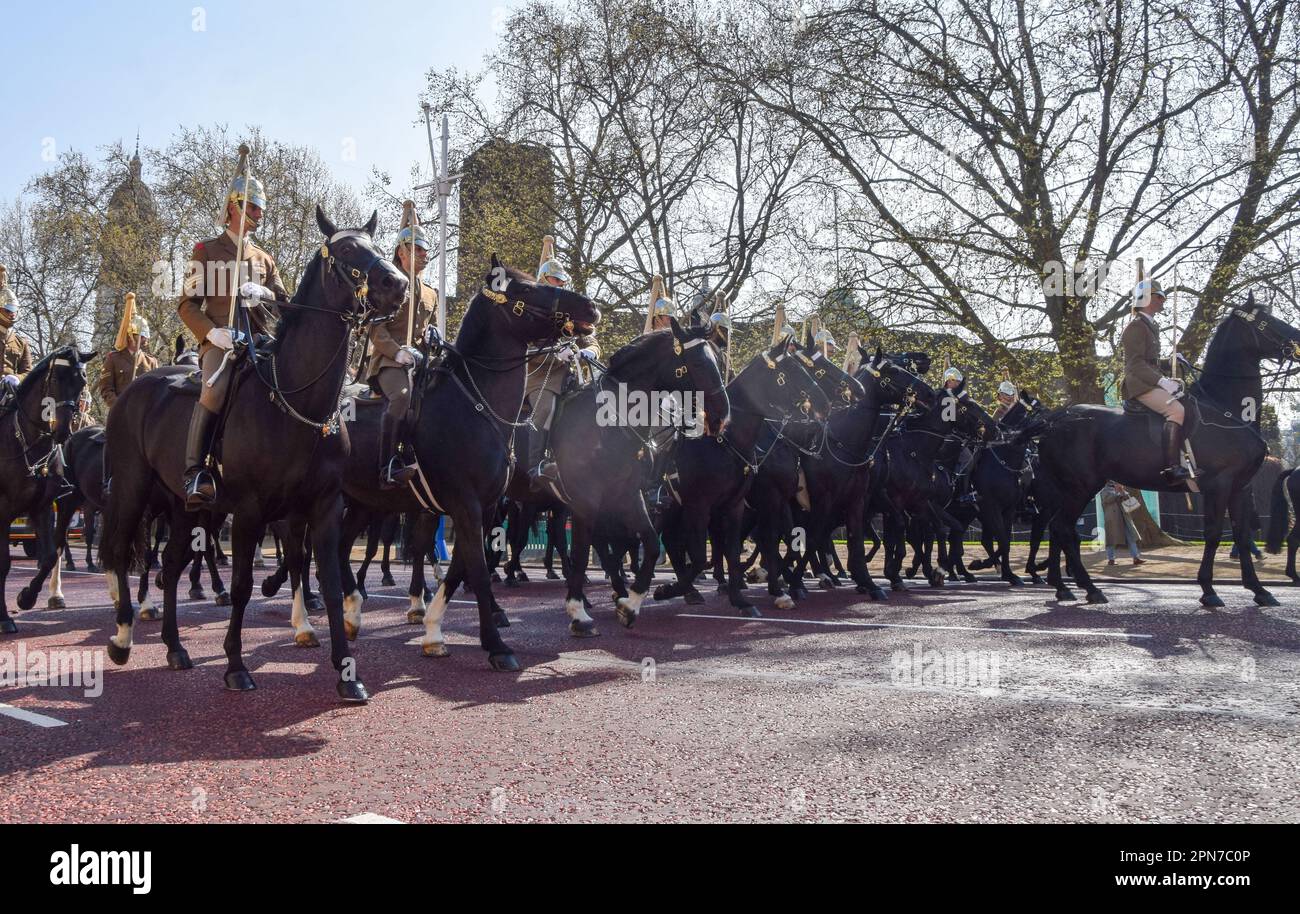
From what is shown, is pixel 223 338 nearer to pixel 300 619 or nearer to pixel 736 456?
pixel 300 619

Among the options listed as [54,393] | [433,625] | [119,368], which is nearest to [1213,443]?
[433,625]

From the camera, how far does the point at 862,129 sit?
25.3m

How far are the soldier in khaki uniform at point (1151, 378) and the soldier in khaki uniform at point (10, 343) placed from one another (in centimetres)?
1269

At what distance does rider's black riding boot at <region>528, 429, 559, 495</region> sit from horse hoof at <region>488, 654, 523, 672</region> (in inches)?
139

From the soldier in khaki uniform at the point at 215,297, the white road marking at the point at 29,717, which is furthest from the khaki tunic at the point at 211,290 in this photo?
the white road marking at the point at 29,717

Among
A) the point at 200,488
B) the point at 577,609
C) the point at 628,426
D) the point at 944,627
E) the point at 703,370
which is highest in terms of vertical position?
the point at 703,370

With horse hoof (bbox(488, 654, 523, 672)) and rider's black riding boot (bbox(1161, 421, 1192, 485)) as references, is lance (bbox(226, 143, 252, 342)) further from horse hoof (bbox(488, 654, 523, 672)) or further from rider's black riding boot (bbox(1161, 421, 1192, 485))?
rider's black riding boot (bbox(1161, 421, 1192, 485))

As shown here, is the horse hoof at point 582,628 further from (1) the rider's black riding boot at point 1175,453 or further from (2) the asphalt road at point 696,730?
(1) the rider's black riding boot at point 1175,453

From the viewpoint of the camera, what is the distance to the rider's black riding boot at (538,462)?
1153cm

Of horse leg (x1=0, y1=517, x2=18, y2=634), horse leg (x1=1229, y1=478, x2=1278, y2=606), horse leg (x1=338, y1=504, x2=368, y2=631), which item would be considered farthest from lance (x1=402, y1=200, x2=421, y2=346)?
horse leg (x1=1229, y1=478, x2=1278, y2=606)

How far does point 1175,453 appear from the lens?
12.6m

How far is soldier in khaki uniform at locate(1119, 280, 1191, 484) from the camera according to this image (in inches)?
495

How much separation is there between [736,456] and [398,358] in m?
4.74
